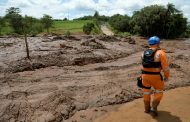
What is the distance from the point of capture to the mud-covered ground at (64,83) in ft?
24.4

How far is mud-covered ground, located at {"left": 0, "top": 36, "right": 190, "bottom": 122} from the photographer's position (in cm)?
743

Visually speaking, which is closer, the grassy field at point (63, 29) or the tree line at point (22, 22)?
the tree line at point (22, 22)

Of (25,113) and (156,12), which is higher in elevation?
(156,12)

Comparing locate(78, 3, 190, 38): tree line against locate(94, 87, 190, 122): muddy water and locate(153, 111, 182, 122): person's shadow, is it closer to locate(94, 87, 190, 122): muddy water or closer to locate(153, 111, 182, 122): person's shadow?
locate(94, 87, 190, 122): muddy water

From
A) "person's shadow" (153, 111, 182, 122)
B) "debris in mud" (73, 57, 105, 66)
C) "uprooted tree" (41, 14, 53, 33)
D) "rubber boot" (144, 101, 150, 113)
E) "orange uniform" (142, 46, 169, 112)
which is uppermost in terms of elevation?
"uprooted tree" (41, 14, 53, 33)

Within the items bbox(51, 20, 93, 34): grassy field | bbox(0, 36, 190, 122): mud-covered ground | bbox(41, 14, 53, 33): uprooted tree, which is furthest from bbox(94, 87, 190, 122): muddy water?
bbox(41, 14, 53, 33): uprooted tree

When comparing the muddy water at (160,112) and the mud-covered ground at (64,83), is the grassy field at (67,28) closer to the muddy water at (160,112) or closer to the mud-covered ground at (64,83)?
the mud-covered ground at (64,83)

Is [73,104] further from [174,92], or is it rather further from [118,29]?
[118,29]

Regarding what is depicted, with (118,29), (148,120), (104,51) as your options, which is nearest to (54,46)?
(104,51)

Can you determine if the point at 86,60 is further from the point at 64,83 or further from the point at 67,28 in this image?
the point at 67,28

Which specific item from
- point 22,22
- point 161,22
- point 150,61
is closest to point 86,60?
point 22,22

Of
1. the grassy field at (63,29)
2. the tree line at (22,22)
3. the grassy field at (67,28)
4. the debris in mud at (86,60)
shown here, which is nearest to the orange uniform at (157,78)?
the debris in mud at (86,60)

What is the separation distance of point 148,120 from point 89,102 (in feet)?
6.19

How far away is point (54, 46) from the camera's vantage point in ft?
55.7
